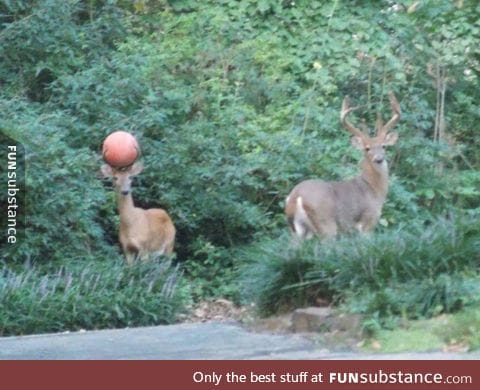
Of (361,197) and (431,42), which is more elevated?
(431,42)

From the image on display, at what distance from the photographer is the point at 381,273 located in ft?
35.1

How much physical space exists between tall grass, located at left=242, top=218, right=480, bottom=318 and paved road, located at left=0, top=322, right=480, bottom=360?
0.53 meters

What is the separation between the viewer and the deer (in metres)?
15.2

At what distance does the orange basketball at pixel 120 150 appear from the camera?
1497 cm

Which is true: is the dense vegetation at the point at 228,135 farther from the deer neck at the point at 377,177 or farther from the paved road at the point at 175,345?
the paved road at the point at 175,345

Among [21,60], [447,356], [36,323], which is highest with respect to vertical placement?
[21,60]

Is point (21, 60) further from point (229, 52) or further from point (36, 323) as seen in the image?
point (36, 323)

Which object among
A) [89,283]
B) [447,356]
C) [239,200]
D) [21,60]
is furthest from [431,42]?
[447,356]

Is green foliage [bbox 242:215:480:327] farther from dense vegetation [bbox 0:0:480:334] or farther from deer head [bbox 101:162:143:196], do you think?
deer head [bbox 101:162:143:196]

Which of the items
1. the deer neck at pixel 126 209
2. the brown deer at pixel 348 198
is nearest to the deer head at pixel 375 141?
the brown deer at pixel 348 198

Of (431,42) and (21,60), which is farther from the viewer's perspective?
(431,42)

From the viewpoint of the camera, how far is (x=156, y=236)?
15.4m

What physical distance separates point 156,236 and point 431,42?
6.03 meters

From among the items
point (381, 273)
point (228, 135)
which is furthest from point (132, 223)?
point (381, 273)
